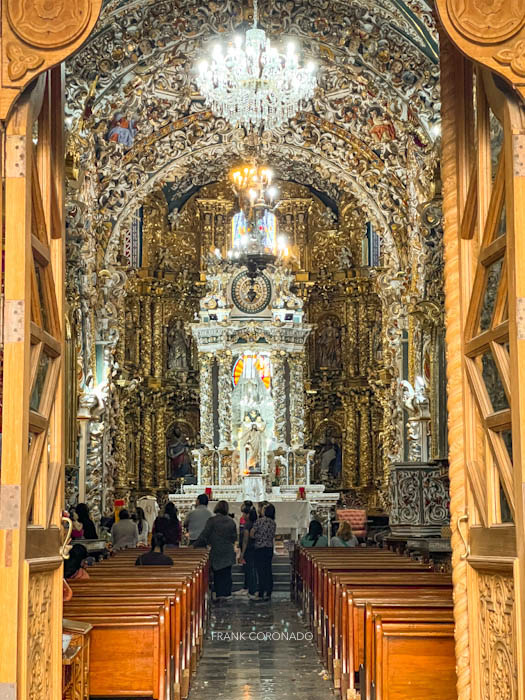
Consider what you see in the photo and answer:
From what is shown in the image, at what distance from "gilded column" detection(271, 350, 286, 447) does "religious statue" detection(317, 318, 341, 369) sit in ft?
6.01

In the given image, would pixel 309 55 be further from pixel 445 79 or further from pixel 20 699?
pixel 20 699

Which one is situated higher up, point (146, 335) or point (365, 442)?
point (146, 335)

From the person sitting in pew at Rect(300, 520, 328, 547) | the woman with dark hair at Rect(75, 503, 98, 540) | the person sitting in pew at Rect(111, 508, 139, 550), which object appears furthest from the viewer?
the person sitting in pew at Rect(300, 520, 328, 547)

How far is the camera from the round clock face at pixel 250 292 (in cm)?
2430

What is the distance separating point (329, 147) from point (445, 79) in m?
13.3

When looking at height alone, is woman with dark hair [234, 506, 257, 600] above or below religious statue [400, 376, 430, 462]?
below

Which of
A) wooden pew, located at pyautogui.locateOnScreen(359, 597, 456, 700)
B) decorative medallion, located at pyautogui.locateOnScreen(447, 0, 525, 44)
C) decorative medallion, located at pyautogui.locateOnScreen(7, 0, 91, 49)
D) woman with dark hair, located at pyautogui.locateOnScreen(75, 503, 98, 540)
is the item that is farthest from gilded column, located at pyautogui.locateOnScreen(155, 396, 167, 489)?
decorative medallion, located at pyautogui.locateOnScreen(447, 0, 525, 44)

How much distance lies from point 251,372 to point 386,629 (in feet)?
59.9

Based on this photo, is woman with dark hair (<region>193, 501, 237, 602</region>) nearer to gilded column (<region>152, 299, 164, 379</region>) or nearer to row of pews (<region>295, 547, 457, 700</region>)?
row of pews (<region>295, 547, 457, 700</region>)

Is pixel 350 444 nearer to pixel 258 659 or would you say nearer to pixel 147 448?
pixel 147 448

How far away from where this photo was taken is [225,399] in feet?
77.8

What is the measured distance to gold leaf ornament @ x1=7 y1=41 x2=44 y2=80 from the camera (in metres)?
4.63

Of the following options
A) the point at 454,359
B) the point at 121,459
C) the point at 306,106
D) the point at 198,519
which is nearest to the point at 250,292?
the point at 121,459

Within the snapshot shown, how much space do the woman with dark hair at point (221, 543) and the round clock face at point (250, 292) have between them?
10.1m
